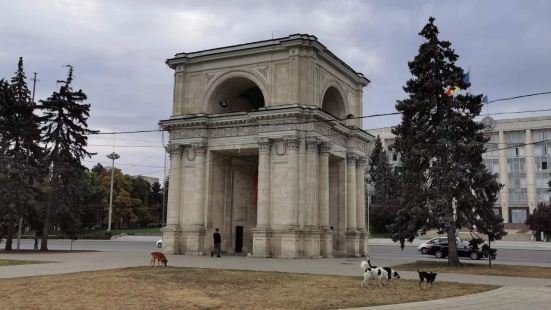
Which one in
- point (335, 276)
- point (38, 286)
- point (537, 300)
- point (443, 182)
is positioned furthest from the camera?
point (443, 182)

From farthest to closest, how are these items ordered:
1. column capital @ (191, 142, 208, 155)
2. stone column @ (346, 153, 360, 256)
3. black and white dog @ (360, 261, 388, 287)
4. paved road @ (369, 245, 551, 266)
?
stone column @ (346, 153, 360, 256) < column capital @ (191, 142, 208, 155) < paved road @ (369, 245, 551, 266) < black and white dog @ (360, 261, 388, 287)

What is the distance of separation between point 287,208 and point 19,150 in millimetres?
21601

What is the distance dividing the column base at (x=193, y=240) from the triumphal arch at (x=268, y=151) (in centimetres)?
7

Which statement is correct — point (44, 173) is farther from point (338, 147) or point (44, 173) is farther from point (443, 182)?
point (443, 182)

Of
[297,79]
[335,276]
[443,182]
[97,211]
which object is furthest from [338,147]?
[97,211]

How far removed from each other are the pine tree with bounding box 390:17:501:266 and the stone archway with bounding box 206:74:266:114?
12.2 meters

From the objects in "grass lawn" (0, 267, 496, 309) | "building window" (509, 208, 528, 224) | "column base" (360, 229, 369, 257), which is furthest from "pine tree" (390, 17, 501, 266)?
"building window" (509, 208, 528, 224)

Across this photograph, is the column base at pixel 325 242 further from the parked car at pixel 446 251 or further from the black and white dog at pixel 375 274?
the black and white dog at pixel 375 274

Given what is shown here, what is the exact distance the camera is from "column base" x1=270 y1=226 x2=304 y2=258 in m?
32.2

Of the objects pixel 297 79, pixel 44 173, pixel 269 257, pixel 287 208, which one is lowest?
pixel 269 257

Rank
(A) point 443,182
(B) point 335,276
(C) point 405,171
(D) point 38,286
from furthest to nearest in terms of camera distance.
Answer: (C) point 405,171, (A) point 443,182, (B) point 335,276, (D) point 38,286

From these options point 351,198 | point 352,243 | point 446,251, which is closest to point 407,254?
point 446,251

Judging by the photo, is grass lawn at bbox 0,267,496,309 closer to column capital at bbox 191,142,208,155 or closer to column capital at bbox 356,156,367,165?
column capital at bbox 191,142,208,155

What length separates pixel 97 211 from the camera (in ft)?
317
